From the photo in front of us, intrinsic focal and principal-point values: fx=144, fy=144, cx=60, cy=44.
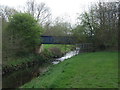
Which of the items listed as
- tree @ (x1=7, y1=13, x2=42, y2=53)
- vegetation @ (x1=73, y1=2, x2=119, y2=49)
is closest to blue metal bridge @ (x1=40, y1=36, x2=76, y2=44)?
vegetation @ (x1=73, y1=2, x2=119, y2=49)

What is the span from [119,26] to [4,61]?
12853 mm

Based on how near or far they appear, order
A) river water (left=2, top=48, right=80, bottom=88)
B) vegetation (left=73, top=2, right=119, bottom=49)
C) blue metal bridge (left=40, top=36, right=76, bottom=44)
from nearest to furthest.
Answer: river water (left=2, top=48, right=80, bottom=88) < vegetation (left=73, top=2, right=119, bottom=49) < blue metal bridge (left=40, top=36, right=76, bottom=44)

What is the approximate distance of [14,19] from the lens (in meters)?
20.0

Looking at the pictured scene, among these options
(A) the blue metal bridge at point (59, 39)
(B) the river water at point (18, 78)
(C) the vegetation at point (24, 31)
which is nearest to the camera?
(B) the river water at point (18, 78)

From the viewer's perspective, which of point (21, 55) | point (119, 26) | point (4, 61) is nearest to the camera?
point (4, 61)

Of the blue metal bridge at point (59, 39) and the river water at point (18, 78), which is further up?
the blue metal bridge at point (59, 39)

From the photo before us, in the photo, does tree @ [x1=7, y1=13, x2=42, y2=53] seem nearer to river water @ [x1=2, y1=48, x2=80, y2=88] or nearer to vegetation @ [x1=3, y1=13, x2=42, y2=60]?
vegetation @ [x1=3, y1=13, x2=42, y2=60]

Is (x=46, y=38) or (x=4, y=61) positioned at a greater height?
(x=46, y=38)

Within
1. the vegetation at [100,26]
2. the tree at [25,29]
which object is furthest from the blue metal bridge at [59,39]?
the tree at [25,29]

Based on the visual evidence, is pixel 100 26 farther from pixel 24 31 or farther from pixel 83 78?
pixel 83 78


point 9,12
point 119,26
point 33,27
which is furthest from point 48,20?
point 119,26

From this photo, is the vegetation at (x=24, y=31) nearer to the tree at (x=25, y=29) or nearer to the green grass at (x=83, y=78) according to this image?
the tree at (x=25, y=29)

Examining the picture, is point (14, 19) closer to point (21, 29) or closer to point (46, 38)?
point (21, 29)

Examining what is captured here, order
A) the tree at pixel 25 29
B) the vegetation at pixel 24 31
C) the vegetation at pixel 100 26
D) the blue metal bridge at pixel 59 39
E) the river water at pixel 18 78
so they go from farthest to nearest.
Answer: the blue metal bridge at pixel 59 39
the tree at pixel 25 29
the vegetation at pixel 24 31
the vegetation at pixel 100 26
the river water at pixel 18 78
